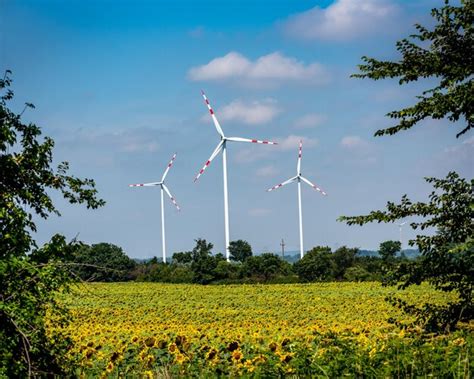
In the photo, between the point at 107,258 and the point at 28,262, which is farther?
the point at 107,258


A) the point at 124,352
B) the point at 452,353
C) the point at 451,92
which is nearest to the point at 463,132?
the point at 451,92

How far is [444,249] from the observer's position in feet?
43.1

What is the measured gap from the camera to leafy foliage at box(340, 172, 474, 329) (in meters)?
13.2

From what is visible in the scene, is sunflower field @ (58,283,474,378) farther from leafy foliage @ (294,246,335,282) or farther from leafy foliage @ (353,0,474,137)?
leafy foliage @ (294,246,335,282)

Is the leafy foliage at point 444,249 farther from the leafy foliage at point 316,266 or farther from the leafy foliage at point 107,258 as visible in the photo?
the leafy foliage at point 107,258

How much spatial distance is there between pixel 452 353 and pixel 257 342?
4.03 metres

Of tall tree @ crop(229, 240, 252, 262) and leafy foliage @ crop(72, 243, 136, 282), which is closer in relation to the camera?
leafy foliage @ crop(72, 243, 136, 282)

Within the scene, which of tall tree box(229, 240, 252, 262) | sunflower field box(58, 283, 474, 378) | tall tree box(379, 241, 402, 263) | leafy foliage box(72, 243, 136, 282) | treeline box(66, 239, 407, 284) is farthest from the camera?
tall tree box(229, 240, 252, 262)

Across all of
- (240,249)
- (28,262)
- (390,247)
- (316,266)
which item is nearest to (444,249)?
(28,262)

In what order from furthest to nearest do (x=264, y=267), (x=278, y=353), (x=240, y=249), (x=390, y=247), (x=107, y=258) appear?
(x=240, y=249) < (x=390, y=247) < (x=107, y=258) < (x=264, y=267) < (x=278, y=353)

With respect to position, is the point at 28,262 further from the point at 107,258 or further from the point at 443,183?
the point at 107,258

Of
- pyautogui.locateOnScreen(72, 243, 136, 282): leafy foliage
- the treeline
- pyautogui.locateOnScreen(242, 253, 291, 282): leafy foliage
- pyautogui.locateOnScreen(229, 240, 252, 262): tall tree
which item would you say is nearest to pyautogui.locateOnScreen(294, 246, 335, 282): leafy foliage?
the treeline

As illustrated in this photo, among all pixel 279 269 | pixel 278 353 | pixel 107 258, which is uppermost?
pixel 107 258

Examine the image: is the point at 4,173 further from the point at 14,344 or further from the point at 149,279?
the point at 149,279
